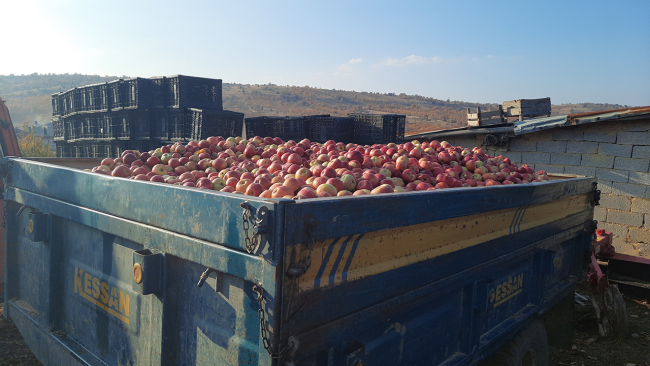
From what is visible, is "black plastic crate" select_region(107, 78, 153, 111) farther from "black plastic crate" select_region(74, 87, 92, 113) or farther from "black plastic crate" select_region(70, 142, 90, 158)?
"black plastic crate" select_region(70, 142, 90, 158)

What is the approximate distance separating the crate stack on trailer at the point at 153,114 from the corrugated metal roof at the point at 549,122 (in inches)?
210

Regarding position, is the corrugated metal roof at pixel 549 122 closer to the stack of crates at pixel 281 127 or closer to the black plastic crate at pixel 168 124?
the stack of crates at pixel 281 127

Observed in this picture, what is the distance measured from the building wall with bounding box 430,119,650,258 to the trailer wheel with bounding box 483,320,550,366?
6.08 metres

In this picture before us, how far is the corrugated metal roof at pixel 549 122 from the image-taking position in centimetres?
770

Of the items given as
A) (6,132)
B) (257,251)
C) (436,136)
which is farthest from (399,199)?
(436,136)

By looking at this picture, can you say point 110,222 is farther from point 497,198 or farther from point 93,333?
point 497,198

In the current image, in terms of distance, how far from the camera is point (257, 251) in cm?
156

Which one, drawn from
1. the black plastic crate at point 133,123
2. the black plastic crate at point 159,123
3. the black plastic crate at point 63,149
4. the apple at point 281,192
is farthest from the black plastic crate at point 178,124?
the apple at point 281,192

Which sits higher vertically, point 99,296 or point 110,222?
point 110,222

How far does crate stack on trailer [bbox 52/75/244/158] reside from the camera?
8367 millimetres

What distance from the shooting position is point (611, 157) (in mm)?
8344

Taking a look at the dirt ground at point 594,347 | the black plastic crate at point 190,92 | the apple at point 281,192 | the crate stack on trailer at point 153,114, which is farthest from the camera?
the black plastic crate at point 190,92

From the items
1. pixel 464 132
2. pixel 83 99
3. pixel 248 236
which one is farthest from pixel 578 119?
pixel 83 99

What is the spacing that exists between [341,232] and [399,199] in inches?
16.3
